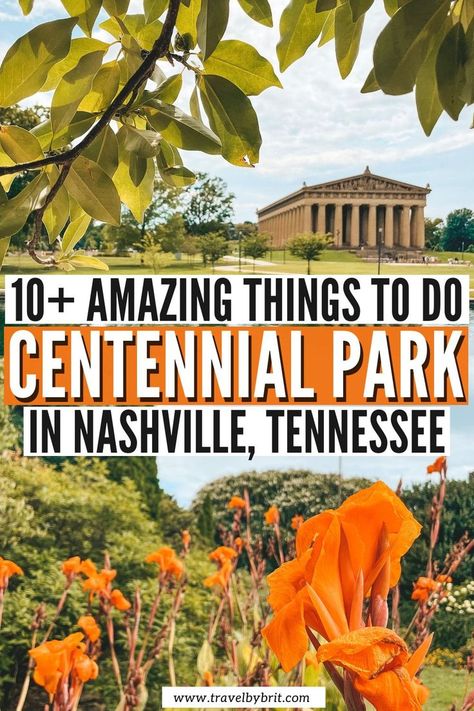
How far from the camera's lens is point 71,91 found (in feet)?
0.93

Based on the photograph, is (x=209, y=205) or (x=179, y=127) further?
(x=209, y=205)

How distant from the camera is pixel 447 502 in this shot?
4668 mm

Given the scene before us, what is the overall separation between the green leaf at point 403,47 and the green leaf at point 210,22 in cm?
6

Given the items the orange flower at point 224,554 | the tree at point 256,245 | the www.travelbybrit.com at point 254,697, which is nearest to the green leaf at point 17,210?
the www.travelbybrit.com at point 254,697

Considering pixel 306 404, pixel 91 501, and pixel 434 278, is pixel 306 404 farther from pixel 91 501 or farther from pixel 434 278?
pixel 91 501

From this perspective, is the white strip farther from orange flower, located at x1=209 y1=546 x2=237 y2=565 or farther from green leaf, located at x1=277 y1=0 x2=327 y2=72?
green leaf, located at x1=277 y1=0 x2=327 y2=72

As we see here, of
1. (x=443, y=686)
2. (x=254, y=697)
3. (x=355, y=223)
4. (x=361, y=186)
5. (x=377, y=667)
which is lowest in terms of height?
(x=443, y=686)

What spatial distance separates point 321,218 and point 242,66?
389 cm

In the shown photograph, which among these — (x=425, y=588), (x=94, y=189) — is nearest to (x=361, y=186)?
(x=425, y=588)

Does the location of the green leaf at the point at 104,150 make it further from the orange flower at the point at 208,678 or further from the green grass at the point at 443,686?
the green grass at the point at 443,686

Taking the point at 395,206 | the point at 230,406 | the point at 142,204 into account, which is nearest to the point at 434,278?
the point at 230,406

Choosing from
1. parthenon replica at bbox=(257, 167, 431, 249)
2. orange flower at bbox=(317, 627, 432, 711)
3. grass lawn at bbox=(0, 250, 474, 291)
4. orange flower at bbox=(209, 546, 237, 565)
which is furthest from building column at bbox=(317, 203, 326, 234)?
orange flower at bbox=(317, 627, 432, 711)

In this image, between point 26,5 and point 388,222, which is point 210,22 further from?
point 388,222

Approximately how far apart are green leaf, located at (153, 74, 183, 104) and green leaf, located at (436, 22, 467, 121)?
0.14 m
